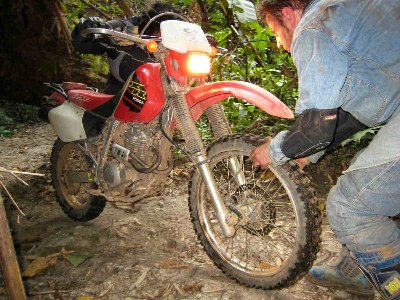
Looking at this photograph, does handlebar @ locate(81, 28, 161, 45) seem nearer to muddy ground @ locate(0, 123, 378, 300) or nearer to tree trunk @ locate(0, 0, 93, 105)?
muddy ground @ locate(0, 123, 378, 300)

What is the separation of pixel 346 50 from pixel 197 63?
1037 millimetres

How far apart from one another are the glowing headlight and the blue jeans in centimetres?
116

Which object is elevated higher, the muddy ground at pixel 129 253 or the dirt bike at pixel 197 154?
the dirt bike at pixel 197 154

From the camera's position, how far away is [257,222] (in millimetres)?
2709

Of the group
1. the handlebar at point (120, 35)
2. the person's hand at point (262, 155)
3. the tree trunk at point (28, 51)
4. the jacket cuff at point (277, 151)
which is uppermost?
the handlebar at point (120, 35)

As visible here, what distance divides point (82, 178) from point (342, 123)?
245 centimetres

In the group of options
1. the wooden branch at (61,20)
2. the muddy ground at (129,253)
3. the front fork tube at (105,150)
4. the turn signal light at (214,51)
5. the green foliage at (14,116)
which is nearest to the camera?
the muddy ground at (129,253)

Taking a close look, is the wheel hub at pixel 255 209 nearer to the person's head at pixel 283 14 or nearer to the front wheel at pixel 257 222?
the front wheel at pixel 257 222

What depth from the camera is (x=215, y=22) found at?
20.0 feet

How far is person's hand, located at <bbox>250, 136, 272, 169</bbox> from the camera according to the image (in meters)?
2.31

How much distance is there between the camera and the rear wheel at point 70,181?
12.6ft

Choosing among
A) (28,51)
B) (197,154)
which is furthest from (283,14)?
(28,51)

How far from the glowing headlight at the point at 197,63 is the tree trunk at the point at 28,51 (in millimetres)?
5776

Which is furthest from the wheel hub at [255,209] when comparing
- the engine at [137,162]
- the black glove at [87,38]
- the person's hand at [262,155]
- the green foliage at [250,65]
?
the green foliage at [250,65]
